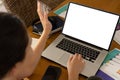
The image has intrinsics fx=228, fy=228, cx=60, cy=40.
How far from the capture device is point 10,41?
78 centimetres

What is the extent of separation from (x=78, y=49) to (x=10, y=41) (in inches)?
24.4

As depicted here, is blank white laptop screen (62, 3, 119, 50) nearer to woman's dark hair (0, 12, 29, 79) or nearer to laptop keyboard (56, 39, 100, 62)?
laptop keyboard (56, 39, 100, 62)

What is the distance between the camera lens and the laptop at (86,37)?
127cm

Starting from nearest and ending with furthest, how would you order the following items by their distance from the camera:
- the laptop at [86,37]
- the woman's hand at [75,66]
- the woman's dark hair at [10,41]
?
the woman's dark hair at [10,41], the woman's hand at [75,66], the laptop at [86,37]

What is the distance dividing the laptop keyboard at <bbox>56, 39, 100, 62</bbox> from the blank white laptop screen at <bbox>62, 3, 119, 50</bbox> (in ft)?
0.15

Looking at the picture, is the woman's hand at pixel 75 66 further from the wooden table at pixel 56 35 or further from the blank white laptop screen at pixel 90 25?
the blank white laptop screen at pixel 90 25

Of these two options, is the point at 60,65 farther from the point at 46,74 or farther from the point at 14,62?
the point at 14,62

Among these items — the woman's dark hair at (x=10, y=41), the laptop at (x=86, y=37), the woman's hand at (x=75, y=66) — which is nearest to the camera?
the woman's dark hair at (x=10, y=41)

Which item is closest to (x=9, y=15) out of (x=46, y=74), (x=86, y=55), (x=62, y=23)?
(x=46, y=74)


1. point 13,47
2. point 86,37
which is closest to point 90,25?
point 86,37

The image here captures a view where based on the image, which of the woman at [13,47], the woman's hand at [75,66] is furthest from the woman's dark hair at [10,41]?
the woman's hand at [75,66]

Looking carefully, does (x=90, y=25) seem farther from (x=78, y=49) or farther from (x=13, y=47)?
(x=13, y=47)

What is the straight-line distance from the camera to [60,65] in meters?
1.28

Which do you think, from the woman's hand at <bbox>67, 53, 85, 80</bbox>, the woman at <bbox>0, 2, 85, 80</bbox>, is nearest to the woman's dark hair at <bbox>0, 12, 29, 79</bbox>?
the woman at <bbox>0, 2, 85, 80</bbox>
